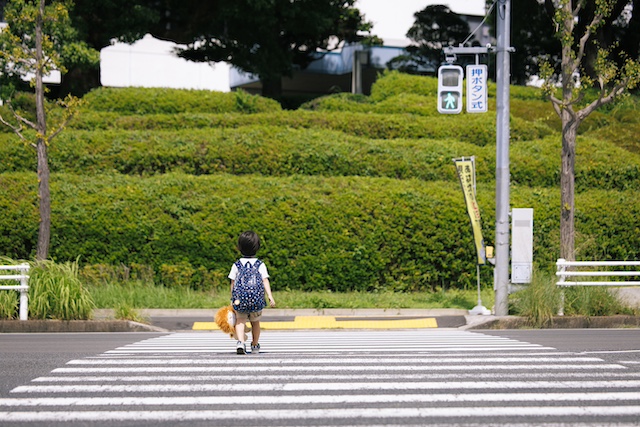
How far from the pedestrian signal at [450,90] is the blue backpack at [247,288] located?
7.11 meters

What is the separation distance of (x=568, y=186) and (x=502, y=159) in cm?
196

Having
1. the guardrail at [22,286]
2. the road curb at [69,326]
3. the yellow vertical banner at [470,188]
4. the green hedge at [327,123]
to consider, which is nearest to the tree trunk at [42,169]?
the guardrail at [22,286]

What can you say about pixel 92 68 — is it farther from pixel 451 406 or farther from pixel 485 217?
Answer: pixel 451 406

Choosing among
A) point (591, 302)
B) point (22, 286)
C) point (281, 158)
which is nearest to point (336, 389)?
point (22, 286)

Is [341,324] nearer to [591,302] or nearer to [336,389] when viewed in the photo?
[591,302]

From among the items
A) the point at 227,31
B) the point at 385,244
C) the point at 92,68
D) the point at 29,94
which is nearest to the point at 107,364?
the point at 385,244

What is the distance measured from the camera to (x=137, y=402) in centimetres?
622

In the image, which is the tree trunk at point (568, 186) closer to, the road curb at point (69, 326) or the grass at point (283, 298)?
the grass at point (283, 298)

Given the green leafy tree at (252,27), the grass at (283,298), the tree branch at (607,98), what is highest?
the green leafy tree at (252,27)

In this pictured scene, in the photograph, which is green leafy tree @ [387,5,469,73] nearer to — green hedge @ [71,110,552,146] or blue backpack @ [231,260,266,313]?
green hedge @ [71,110,552,146]

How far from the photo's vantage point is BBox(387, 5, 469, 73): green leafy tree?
34656 millimetres

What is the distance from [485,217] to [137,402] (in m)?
12.9

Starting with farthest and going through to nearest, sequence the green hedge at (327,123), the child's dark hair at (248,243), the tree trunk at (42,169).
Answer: the green hedge at (327,123) < the tree trunk at (42,169) < the child's dark hair at (248,243)

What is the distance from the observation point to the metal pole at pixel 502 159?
14.5 metres
